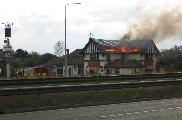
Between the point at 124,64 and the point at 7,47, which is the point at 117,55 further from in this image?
the point at 7,47

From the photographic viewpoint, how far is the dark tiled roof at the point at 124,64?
8904 cm

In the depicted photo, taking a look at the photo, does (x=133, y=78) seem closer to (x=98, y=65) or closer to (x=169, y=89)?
(x=169, y=89)

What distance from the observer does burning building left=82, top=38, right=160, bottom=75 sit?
91.4 m

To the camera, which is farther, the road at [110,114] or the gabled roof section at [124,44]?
the gabled roof section at [124,44]

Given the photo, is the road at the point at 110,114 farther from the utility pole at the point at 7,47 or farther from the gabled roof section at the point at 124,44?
the gabled roof section at the point at 124,44

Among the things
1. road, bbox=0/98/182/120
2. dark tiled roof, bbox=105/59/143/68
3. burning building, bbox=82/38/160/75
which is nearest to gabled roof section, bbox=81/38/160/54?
burning building, bbox=82/38/160/75

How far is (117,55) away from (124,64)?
15.7 ft

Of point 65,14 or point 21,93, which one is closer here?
point 21,93

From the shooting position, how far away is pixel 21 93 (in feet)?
62.8

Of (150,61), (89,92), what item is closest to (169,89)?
(89,92)

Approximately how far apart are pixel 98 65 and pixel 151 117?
79.0m

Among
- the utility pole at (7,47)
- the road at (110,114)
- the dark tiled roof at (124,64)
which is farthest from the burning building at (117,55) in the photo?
the road at (110,114)

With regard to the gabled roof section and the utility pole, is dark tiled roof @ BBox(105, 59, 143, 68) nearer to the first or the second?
the gabled roof section

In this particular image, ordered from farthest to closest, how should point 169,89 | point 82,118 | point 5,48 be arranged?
point 5,48, point 169,89, point 82,118
